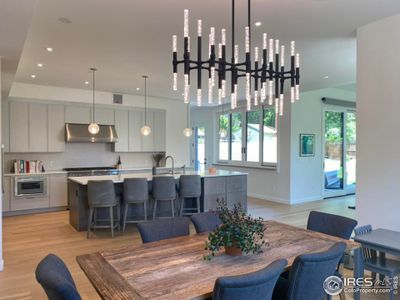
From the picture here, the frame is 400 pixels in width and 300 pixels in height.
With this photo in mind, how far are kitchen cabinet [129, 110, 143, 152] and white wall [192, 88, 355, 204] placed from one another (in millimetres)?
3501

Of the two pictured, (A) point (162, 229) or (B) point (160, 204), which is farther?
(B) point (160, 204)

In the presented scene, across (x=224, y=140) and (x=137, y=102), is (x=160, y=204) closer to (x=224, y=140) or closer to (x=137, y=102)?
(x=137, y=102)

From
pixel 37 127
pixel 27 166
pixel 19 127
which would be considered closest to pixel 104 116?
pixel 37 127

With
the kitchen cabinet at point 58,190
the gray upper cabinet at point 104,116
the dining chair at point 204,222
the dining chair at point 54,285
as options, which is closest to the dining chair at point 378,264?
the dining chair at point 204,222

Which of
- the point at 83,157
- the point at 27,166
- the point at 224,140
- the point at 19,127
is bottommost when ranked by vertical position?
the point at 27,166

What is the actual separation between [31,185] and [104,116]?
7.72ft

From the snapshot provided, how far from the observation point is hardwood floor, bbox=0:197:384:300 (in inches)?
125

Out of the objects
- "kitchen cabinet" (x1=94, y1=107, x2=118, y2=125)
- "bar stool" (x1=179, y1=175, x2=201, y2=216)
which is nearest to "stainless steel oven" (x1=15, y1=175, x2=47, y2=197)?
"kitchen cabinet" (x1=94, y1=107, x2=118, y2=125)

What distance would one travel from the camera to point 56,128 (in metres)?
7.02

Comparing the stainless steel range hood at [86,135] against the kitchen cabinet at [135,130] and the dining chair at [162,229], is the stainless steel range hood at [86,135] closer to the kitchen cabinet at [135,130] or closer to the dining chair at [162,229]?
the kitchen cabinet at [135,130]

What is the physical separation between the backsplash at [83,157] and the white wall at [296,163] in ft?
11.4

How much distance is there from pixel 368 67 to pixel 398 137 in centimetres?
88

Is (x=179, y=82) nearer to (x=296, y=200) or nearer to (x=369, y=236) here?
(x=296, y=200)

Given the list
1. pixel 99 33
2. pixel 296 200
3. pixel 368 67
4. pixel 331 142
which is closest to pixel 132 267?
pixel 99 33
